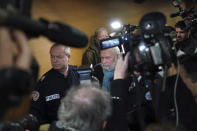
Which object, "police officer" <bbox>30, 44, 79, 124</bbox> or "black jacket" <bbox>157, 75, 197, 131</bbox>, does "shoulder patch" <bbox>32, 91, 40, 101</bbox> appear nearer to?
"police officer" <bbox>30, 44, 79, 124</bbox>

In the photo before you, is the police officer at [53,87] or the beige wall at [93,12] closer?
the police officer at [53,87]

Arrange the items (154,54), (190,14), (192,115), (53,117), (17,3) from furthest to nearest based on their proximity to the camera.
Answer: (53,117)
(190,14)
(192,115)
(154,54)
(17,3)

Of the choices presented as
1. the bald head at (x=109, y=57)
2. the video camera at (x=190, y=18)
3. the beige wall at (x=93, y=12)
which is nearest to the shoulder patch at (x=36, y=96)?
the beige wall at (x=93, y=12)

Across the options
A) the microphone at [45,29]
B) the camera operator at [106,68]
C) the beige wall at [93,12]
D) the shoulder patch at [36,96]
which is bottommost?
the shoulder patch at [36,96]

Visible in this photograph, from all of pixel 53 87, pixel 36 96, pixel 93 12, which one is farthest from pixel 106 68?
pixel 93 12

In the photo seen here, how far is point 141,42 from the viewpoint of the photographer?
1.03 meters

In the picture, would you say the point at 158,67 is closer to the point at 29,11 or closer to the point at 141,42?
the point at 141,42

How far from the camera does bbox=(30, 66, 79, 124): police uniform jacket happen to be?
1.73m

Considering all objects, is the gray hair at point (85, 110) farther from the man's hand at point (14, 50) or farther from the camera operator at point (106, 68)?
the camera operator at point (106, 68)

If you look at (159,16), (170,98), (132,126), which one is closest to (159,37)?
(159,16)

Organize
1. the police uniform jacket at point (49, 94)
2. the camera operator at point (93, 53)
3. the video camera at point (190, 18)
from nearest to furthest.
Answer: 1. the video camera at point (190, 18)
2. the police uniform jacket at point (49, 94)
3. the camera operator at point (93, 53)

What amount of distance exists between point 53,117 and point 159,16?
1.02 meters

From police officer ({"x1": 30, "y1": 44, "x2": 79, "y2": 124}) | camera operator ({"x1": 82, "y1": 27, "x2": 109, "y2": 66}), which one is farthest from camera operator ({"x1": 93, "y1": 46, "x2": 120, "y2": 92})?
camera operator ({"x1": 82, "y1": 27, "x2": 109, "y2": 66})

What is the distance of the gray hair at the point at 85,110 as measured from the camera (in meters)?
0.96
